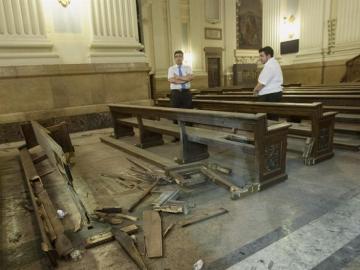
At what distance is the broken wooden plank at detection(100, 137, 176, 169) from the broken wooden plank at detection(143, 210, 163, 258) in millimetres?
1152

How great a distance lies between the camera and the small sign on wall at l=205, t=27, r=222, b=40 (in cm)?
1551

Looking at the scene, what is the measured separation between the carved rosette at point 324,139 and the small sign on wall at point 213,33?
515 inches

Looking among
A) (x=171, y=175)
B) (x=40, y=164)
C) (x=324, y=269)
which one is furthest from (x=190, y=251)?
(x=40, y=164)

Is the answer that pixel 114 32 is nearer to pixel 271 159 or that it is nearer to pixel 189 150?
→ pixel 189 150

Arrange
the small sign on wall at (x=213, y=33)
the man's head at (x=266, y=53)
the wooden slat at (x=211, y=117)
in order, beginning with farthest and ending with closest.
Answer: the small sign on wall at (x=213, y=33)
the man's head at (x=266, y=53)
the wooden slat at (x=211, y=117)

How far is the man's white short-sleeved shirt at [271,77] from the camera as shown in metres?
4.47

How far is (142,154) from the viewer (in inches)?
162

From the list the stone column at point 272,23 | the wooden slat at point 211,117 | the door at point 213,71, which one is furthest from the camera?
the door at point 213,71

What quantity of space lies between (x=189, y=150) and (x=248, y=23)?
51.4 feet

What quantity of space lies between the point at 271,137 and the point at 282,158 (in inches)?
13.0

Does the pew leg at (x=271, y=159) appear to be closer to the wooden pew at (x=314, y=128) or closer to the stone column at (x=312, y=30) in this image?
the wooden pew at (x=314, y=128)

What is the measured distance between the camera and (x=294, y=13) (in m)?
12.5

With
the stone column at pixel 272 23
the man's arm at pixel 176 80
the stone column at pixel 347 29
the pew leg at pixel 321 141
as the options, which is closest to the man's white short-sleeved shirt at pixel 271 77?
the pew leg at pixel 321 141

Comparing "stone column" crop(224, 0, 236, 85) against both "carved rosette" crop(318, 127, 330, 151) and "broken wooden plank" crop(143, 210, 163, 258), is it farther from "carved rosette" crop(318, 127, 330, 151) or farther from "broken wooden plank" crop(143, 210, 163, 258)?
"broken wooden plank" crop(143, 210, 163, 258)
